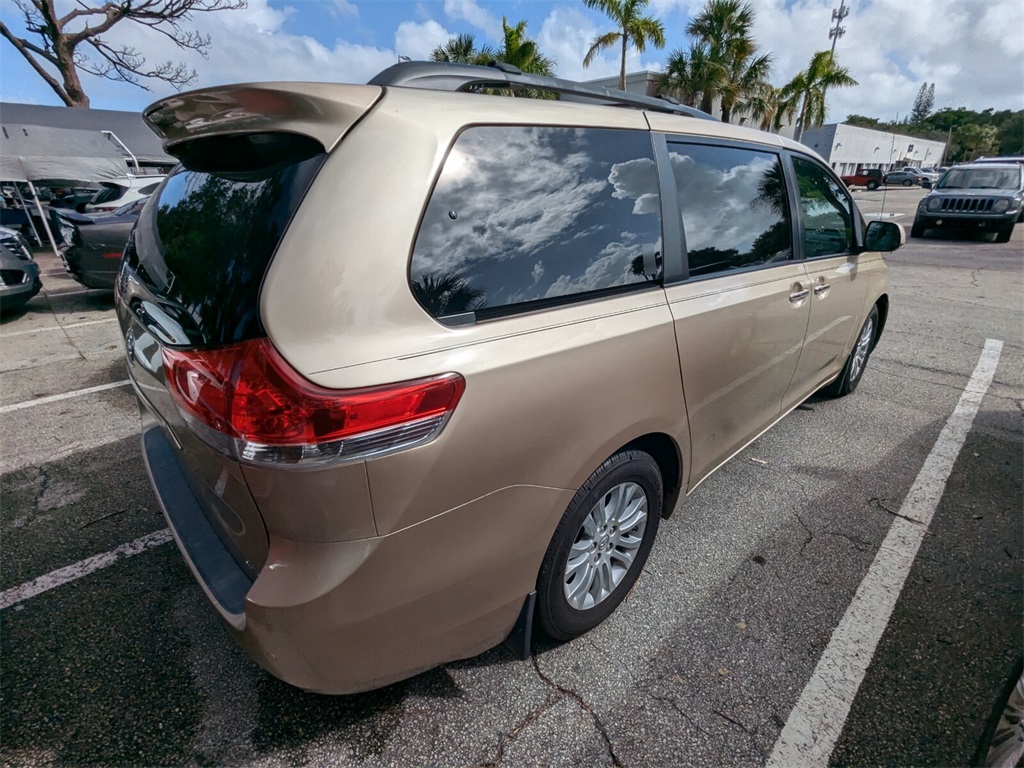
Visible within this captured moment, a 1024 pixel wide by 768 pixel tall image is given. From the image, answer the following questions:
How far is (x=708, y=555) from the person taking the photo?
254cm

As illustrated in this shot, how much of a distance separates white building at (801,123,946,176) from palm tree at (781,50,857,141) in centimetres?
774

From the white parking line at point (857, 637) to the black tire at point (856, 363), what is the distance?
867mm

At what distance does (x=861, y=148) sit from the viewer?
51.4m

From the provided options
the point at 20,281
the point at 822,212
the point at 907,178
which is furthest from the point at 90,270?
the point at 907,178

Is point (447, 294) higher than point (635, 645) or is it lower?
higher

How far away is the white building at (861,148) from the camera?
1804 inches

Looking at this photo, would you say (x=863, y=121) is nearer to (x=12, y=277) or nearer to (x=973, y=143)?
(x=973, y=143)

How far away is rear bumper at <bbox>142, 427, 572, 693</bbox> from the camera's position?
51.2 inches

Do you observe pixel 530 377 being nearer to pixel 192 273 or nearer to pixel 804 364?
pixel 192 273

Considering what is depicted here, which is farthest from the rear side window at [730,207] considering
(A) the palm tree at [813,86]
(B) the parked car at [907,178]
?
(B) the parked car at [907,178]

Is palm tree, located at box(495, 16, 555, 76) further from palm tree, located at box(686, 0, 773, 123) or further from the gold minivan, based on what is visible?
the gold minivan

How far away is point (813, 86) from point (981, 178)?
19.0 meters

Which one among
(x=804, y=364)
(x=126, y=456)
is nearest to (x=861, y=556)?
(x=804, y=364)

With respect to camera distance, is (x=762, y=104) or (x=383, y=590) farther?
(x=762, y=104)
